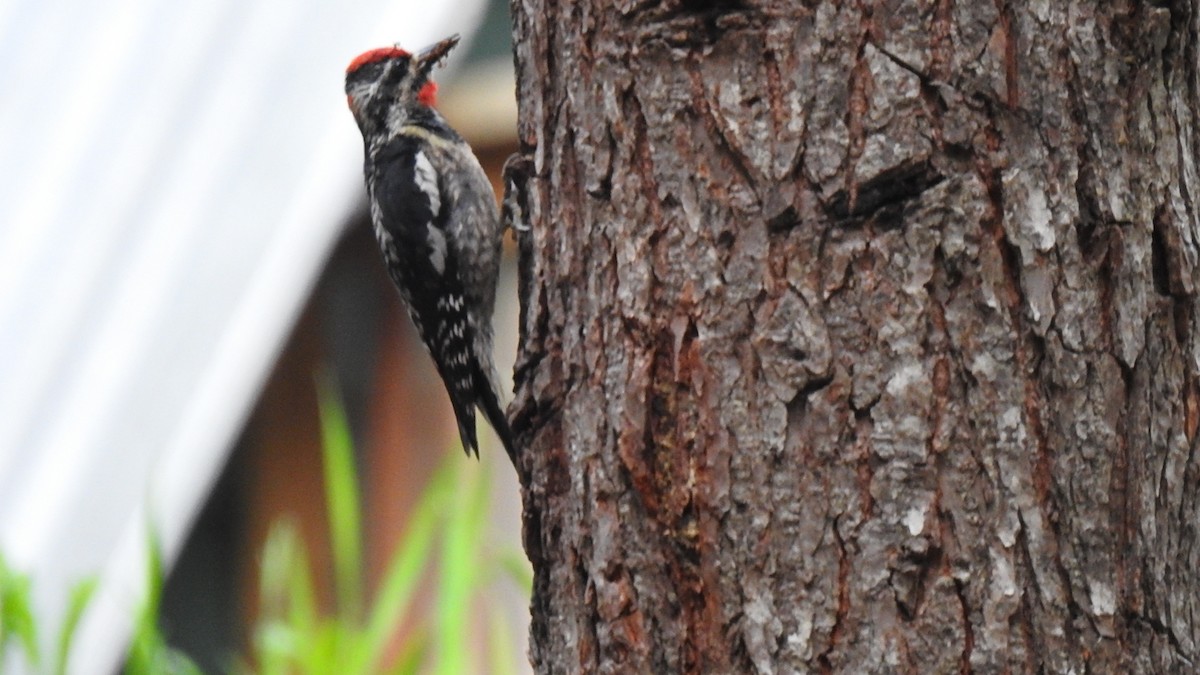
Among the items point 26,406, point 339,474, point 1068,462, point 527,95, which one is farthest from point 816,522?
point 26,406

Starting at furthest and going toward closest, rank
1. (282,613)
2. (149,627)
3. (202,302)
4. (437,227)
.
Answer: (202,302)
(282,613)
(437,227)
(149,627)

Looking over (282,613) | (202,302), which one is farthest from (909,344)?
(202,302)

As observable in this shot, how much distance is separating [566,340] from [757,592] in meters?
0.41

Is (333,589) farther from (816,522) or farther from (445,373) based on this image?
(816,522)

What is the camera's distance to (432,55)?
3723 mm

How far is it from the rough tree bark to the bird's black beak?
6.56ft

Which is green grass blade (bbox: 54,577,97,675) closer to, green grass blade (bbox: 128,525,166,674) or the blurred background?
green grass blade (bbox: 128,525,166,674)

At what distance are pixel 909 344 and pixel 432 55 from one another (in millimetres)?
2342

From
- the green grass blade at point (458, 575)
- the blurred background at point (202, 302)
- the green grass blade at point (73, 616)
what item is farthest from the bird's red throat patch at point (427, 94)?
the green grass blade at point (73, 616)

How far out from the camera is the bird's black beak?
3.68 metres

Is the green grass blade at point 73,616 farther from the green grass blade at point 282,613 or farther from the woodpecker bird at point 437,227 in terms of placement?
the woodpecker bird at point 437,227

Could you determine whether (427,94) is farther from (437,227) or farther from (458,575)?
(458,575)

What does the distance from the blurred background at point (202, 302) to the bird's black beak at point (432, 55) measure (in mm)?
977

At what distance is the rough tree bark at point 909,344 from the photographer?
1.60 meters
